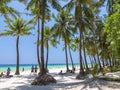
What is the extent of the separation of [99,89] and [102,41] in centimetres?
3402

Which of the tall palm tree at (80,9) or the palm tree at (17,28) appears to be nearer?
the tall palm tree at (80,9)

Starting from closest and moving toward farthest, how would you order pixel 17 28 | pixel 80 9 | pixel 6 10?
pixel 6 10, pixel 80 9, pixel 17 28

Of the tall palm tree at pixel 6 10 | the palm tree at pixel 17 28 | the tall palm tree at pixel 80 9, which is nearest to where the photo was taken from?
the tall palm tree at pixel 6 10

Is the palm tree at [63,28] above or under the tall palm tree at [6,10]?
above

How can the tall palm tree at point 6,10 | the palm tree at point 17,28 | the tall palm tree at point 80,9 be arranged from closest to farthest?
the tall palm tree at point 6,10, the tall palm tree at point 80,9, the palm tree at point 17,28

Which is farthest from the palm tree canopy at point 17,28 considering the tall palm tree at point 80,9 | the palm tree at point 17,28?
the tall palm tree at point 80,9

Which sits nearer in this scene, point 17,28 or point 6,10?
point 6,10

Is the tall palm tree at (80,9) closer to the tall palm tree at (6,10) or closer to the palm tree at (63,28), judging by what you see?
the tall palm tree at (6,10)

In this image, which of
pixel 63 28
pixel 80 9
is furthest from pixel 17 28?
pixel 80 9

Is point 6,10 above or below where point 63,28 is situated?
below

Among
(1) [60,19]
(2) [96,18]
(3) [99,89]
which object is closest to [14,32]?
(1) [60,19]

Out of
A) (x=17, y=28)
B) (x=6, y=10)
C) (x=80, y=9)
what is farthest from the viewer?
(x=17, y=28)

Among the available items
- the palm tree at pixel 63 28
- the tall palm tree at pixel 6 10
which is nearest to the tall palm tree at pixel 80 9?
the tall palm tree at pixel 6 10

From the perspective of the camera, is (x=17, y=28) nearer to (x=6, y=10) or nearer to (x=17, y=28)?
(x=17, y=28)
